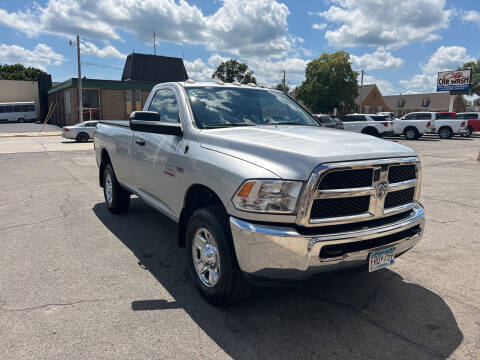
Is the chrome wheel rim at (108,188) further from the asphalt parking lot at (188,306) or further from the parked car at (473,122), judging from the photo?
the parked car at (473,122)

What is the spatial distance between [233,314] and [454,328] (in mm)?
1737

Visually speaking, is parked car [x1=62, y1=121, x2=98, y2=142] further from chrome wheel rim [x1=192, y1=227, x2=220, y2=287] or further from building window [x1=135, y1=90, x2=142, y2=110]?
chrome wheel rim [x1=192, y1=227, x2=220, y2=287]

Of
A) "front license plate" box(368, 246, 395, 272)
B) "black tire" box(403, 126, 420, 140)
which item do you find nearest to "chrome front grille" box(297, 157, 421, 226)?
"front license plate" box(368, 246, 395, 272)

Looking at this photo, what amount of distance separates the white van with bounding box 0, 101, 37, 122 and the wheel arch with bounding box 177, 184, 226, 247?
176ft

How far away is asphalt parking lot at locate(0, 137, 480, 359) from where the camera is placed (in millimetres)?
2762

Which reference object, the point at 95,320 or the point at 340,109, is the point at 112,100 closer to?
the point at 340,109

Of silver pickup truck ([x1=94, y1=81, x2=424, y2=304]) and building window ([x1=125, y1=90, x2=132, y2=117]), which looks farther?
building window ([x1=125, y1=90, x2=132, y2=117])

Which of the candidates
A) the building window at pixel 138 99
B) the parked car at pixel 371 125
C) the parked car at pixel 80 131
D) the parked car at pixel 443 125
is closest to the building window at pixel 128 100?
the building window at pixel 138 99

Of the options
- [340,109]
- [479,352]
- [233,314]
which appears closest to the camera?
[479,352]

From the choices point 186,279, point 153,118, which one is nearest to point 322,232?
point 186,279

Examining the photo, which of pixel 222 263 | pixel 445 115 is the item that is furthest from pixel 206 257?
pixel 445 115

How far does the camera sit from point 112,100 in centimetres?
3709

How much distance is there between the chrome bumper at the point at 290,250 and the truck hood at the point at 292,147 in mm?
419

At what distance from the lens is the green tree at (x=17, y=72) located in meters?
71.7
